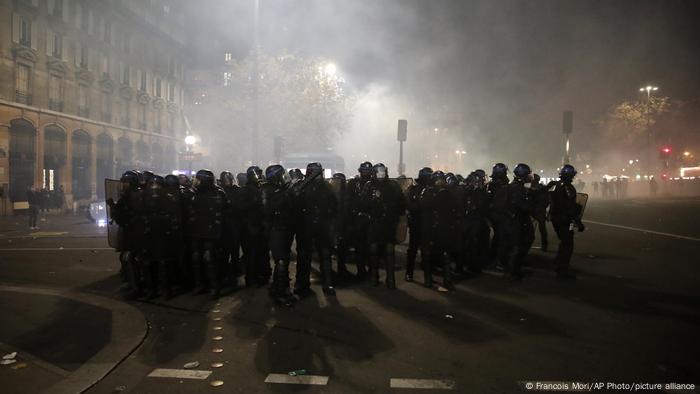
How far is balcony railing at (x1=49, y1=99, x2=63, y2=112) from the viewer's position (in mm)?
31484

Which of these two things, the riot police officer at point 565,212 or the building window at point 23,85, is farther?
the building window at point 23,85

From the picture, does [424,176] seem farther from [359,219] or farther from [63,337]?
[63,337]

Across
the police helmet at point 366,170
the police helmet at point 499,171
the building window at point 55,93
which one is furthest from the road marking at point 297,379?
the building window at point 55,93

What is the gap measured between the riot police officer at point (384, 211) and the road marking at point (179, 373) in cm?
364

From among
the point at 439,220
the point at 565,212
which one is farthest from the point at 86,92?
the point at 565,212

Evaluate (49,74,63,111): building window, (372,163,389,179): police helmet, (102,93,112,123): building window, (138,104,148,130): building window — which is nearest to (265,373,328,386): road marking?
(372,163,389,179): police helmet

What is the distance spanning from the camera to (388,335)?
17.5 ft

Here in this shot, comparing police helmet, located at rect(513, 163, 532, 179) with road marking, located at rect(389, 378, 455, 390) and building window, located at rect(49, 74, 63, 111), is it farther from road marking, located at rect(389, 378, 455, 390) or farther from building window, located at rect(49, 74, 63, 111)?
building window, located at rect(49, 74, 63, 111)

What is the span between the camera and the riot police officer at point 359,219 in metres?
8.32

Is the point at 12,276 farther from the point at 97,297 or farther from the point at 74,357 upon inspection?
the point at 74,357

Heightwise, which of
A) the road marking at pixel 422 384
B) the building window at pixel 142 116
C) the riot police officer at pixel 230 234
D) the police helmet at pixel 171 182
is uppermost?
the building window at pixel 142 116

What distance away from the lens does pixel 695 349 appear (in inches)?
191

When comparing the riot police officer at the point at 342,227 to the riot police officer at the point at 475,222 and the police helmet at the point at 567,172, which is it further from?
the police helmet at the point at 567,172

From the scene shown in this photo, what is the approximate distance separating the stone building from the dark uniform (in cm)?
2633
